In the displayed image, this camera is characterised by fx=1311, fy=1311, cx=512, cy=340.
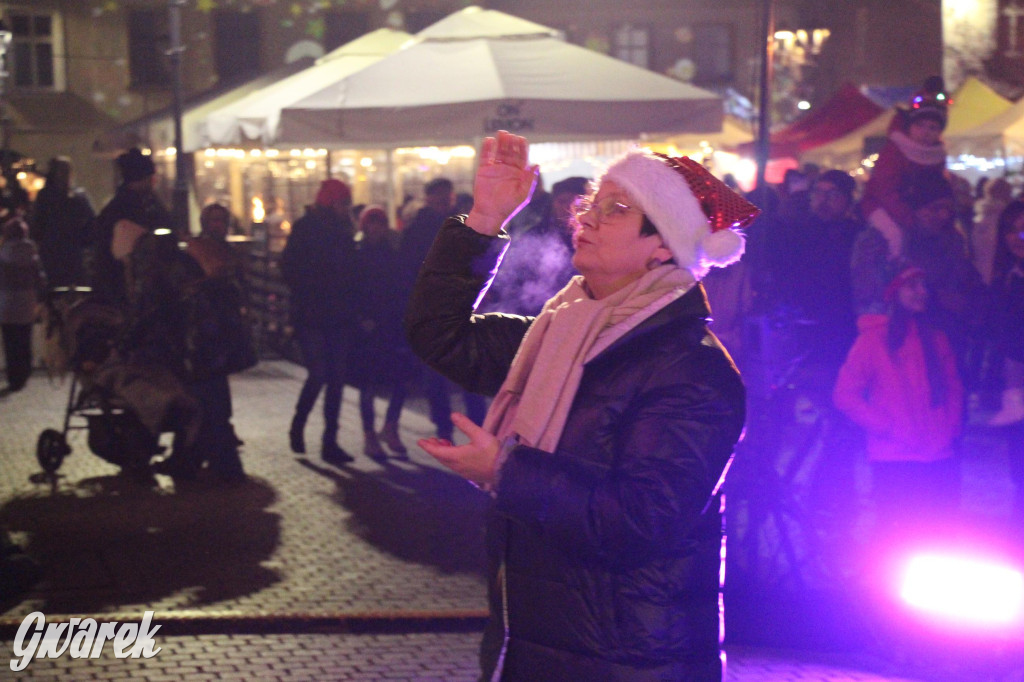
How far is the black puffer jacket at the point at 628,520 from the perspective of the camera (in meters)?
2.46

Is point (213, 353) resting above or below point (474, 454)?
below

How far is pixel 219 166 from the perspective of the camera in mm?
25922

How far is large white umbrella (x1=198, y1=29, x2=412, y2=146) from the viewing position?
13254 mm

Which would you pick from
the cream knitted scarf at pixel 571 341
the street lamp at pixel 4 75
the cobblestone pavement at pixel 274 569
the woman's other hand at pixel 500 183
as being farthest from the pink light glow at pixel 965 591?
the street lamp at pixel 4 75

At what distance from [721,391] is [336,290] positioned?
292 inches

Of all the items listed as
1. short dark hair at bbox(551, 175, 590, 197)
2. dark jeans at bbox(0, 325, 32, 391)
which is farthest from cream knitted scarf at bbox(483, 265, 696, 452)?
dark jeans at bbox(0, 325, 32, 391)

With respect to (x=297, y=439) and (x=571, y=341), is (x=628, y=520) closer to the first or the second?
(x=571, y=341)

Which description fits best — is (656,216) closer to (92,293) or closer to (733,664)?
(733,664)

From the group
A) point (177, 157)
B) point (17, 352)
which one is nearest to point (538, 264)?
point (17, 352)

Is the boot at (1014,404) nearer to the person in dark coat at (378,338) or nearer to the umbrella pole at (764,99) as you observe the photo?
the umbrella pole at (764,99)

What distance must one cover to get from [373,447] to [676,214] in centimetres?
750

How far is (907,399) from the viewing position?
6668mm

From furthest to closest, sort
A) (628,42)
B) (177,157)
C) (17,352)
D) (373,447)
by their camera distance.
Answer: (628,42) < (177,157) < (17,352) < (373,447)

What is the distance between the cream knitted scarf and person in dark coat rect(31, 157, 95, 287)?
12.5 m
